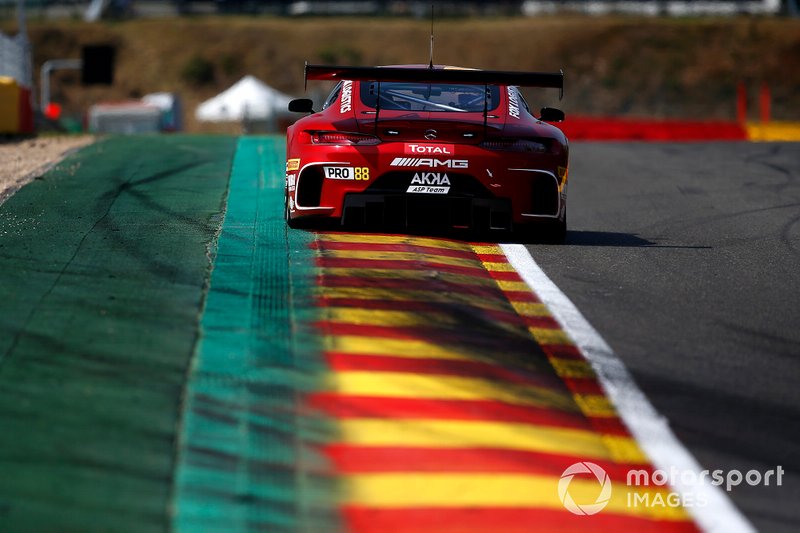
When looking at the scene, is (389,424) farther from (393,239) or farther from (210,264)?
(393,239)

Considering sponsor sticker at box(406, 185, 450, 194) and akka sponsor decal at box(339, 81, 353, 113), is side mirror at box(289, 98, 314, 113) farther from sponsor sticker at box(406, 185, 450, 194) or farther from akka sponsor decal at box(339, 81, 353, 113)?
sponsor sticker at box(406, 185, 450, 194)

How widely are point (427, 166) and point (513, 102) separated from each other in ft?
4.06

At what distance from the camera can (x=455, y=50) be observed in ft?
227

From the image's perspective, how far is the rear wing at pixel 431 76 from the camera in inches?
332

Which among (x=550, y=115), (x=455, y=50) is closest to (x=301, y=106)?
(x=550, y=115)

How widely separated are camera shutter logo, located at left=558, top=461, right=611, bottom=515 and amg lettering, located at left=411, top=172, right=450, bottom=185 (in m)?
4.01

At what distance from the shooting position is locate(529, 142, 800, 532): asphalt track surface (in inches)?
204

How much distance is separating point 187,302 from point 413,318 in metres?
1.12

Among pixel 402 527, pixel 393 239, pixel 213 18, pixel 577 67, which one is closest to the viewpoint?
pixel 402 527

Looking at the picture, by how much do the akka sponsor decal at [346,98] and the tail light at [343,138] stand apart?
0.41 metres

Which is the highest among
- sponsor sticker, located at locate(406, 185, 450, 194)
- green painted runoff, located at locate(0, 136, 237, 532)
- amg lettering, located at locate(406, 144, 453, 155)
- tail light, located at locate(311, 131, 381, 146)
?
tail light, located at locate(311, 131, 381, 146)

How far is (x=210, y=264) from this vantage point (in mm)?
7469

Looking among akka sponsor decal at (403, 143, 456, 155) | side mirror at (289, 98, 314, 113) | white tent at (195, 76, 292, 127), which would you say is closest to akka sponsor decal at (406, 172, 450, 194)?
akka sponsor decal at (403, 143, 456, 155)

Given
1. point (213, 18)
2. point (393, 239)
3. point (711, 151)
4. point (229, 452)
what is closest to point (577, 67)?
point (213, 18)
